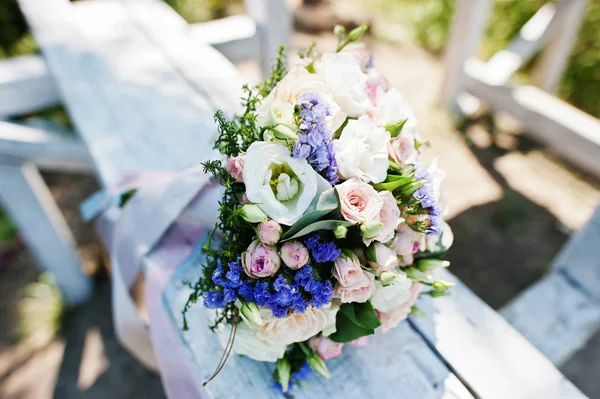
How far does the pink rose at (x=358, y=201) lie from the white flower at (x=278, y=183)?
2.3 inches

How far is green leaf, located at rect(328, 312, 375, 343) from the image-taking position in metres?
0.88

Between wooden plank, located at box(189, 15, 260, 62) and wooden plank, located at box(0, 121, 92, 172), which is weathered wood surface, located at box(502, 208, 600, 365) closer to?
wooden plank, located at box(189, 15, 260, 62)

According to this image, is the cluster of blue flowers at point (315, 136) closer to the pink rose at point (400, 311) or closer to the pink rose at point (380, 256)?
the pink rose at point (380, 256)

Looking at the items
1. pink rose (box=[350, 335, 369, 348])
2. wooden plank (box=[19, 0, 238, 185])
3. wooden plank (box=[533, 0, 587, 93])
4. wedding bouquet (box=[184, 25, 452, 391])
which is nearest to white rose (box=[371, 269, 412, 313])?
wedding bouquet (box=[184, 25, 452, 391])

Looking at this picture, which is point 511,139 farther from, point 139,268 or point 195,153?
point 139,268

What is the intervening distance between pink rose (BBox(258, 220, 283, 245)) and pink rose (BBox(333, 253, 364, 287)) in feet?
0.42

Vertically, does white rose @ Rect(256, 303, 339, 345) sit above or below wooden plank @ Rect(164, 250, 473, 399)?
above

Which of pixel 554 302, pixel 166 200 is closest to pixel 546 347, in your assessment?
pixel 554 302

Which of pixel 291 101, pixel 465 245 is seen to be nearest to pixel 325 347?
pixel 291 101

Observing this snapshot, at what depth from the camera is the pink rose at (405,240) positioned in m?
0.87

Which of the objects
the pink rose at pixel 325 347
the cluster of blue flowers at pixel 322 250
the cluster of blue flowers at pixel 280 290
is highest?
the cluster of blue flowers at pixel 322 250

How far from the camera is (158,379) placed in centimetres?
242

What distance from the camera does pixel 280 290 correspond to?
77 cm

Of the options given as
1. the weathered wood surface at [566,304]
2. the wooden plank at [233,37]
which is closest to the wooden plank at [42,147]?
the wooden plank at [233,37]
